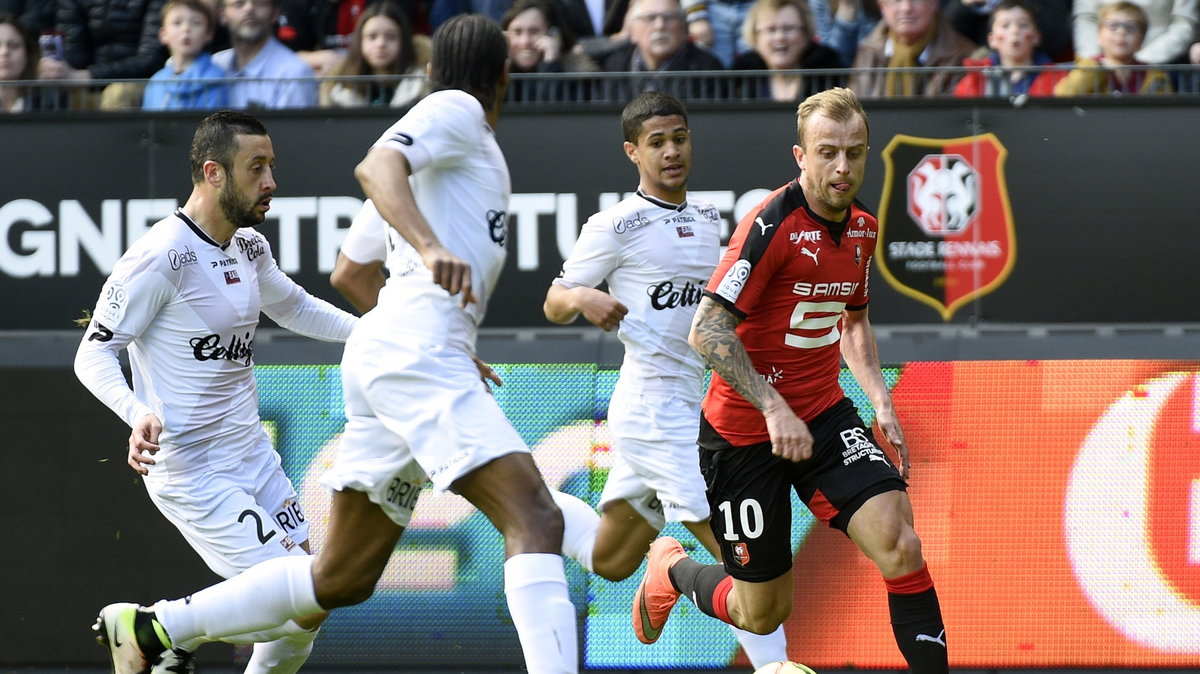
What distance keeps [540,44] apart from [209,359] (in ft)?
11.1

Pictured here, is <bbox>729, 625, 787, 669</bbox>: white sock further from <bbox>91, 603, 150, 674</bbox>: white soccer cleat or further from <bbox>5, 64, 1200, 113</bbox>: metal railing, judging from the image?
<bbox>5, 64, 1200, 113</bbox>: metal railing

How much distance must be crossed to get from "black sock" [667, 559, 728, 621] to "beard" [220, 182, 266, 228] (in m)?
2.20

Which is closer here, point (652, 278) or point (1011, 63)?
point (652, 278)

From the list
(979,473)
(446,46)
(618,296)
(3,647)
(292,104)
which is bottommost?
(3,647)

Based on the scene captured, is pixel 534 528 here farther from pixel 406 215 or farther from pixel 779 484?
pixel 779 484

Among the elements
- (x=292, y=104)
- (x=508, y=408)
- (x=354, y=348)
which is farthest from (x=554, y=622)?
(x=292, y=104)

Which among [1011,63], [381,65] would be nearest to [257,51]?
[381,65]

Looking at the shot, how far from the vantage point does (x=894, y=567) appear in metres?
5.13

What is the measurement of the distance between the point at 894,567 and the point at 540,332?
2701mm

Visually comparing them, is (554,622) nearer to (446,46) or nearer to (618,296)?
(446,46)

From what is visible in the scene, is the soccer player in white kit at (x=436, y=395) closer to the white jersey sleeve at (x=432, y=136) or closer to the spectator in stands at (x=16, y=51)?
the white jersey sleeve at (x=432, y=136)

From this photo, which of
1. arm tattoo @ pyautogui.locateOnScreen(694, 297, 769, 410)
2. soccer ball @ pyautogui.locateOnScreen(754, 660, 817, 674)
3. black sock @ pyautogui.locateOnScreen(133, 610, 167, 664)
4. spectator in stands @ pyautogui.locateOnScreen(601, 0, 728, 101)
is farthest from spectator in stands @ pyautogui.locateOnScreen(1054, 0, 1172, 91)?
black sock @ pyautogui.locateOnScreen(133, 610, 167, 664)

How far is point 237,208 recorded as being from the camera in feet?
18.6

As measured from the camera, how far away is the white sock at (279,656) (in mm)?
5535
